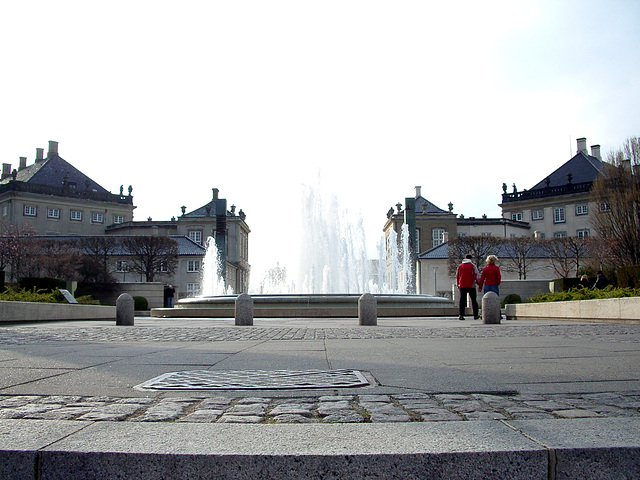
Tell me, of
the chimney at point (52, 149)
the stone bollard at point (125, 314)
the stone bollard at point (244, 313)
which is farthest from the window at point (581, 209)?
the chimney at point (52, 149)

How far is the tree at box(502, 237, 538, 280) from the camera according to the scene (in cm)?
5956

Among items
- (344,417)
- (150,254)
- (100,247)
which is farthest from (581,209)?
(344,417)

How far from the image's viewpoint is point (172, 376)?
17.4 ft

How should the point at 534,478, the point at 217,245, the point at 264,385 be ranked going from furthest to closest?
the point at 217,245 < the point at 264,385 < the point at 534,478

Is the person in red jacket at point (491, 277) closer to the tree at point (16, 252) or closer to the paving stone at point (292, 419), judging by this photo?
the paving stone at point (292, 419)

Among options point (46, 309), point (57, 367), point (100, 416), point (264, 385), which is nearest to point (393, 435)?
point (100, 416)

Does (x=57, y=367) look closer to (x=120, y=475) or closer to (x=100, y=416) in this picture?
(x=100, y=416)

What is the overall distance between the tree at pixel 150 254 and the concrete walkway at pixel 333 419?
54.9 metres

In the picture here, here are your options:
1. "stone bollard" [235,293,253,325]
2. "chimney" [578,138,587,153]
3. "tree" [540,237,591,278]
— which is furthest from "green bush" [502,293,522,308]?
"chimney" [578,138,587,153]

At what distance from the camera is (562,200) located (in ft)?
262

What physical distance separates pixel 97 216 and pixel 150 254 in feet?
96.1

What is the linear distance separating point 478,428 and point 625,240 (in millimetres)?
40738

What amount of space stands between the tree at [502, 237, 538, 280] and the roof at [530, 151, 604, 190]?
81.1 ft

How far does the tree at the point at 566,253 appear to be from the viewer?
5731cm
